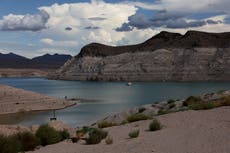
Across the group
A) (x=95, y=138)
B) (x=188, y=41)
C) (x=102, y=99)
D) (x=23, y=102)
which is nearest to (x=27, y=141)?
(x=95, y=138)

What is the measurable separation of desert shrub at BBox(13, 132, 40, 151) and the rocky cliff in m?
143

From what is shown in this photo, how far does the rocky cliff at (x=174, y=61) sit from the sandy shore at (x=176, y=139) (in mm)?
141418

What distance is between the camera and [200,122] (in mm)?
15500

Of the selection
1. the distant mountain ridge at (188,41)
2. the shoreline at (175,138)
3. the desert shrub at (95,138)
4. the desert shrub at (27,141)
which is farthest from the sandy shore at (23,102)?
the distant mountain ridge at (188,41)

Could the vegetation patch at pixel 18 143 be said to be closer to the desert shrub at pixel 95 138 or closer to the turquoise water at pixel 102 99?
the desert shrub at pixel 95 138

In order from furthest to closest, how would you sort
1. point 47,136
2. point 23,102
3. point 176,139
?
point 23,102 < point 47,136 < point 176,139

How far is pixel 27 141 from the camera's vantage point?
15.2 metres

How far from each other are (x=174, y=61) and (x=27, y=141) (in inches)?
6139

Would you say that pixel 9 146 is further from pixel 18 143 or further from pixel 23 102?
pixel 23 102

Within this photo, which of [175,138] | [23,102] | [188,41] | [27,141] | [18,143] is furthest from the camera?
[188,41]

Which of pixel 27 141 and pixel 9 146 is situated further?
pixel 27 141

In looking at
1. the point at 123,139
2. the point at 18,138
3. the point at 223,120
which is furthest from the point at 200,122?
the point at 18,138

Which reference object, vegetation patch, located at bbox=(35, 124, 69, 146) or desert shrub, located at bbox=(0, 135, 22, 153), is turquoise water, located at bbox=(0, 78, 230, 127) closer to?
vegetation patch, located at bbox=(35, 124, 69, 146)

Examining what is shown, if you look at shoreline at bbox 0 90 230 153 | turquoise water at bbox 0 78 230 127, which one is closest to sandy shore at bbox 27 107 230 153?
shoreline at bbox 0 90 230 153
